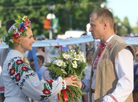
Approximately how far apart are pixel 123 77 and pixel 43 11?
36.6 metres

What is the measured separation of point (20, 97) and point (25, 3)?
122ft

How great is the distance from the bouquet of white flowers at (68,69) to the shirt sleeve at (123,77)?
0.97 metres

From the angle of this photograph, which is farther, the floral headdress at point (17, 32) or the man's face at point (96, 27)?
the floral headdress at point (17, 32)

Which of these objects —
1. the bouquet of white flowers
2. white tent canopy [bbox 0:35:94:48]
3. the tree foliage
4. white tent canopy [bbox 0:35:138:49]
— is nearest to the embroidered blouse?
the bouquet of white flowers

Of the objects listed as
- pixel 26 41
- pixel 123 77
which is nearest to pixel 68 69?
pixel 26 41

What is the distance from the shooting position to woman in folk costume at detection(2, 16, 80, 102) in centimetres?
335

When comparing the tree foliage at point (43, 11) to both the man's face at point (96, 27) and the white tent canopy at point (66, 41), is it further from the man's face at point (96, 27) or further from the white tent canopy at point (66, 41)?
the man's face at point (96, 27)

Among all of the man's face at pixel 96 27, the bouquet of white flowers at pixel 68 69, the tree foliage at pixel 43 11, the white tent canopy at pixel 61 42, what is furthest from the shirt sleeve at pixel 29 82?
the tree foliage at pixel 43 11

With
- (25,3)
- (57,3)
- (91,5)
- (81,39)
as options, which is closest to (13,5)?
(25,3)

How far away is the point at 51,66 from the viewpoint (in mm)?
3863

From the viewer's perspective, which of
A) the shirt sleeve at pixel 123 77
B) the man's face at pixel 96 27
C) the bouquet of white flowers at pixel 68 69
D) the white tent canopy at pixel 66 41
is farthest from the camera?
the white tent canopy at pixel 66 41

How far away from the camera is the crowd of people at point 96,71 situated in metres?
2.96

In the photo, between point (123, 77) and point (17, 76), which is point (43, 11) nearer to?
point (17, 76)

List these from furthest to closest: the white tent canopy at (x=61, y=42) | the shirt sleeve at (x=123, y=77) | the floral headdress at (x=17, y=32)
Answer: the white tent canopy at (x=61, y=42), the floral headdress at (x=17, y=32), the shirt sleeve at (x=123, y=77)
